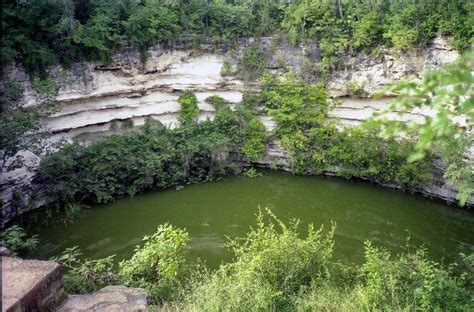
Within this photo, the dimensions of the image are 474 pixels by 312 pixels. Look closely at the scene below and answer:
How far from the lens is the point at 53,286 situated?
4559 millimetres

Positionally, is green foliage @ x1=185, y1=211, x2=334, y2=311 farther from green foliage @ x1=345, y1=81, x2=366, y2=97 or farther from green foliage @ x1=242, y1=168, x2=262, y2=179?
green foliage @ x1=345, y1=81, x2=366, y2=97

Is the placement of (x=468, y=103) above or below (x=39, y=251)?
above

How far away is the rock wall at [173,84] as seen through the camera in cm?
1004

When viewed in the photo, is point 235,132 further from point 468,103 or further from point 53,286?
point 468,103

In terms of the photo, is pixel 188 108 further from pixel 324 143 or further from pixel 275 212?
pixel 275 212

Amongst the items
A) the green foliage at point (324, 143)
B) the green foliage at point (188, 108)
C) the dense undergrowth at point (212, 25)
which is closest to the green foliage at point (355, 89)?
the green foliage at point (324, 143)

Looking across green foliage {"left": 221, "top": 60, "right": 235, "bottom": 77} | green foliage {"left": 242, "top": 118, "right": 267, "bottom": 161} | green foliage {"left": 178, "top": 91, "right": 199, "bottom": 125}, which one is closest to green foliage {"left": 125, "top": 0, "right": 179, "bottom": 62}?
green foliage {"left": 178, "top": 91, "right": 199, "bottom": 125}

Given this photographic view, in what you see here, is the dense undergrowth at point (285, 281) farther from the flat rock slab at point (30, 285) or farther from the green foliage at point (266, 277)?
the flat rock slab at point (30, 285)

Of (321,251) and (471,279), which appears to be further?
(471,279)

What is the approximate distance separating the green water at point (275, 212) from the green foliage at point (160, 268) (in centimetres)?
163

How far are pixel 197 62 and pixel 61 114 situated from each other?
424cm

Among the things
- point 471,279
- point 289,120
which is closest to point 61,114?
point 289,120

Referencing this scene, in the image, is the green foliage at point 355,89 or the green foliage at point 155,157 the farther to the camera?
the green foliage at point 355,89

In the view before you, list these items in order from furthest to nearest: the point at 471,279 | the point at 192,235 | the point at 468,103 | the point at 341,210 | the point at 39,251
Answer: the point at 341,210 → the point at 192,235 → the point at 39,251 → the point at 471,279 → the point at 468,103
